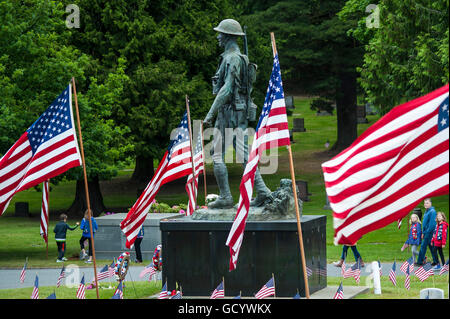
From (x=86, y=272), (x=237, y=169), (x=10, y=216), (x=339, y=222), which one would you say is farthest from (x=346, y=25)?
(x=339, y=222)

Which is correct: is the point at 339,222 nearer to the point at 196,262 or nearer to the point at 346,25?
the point at 196,262

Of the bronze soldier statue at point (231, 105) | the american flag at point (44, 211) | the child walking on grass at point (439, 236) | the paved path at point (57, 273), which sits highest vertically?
the bronze soldier statue at point (231, 105)

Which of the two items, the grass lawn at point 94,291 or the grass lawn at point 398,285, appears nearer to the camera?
the grass lawn at point 398,285

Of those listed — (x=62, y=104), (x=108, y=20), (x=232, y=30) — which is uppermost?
(x=108, y=20)

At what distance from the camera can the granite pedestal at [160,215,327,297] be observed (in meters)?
14.7

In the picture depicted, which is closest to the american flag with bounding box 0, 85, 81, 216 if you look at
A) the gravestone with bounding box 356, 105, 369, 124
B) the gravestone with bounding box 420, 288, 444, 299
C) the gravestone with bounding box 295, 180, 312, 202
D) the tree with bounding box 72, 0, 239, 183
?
the gravestone with bounding box 420, 288, 444, 299

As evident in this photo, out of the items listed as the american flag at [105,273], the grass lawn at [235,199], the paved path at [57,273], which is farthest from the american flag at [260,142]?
the grass lawn at [235,199]

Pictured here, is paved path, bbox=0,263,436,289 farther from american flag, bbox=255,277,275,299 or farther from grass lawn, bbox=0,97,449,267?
american flag, bbox=255,277,275,299

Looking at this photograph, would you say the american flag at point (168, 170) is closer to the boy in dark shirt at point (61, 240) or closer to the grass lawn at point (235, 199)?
the grass lawn at point (235, 199)

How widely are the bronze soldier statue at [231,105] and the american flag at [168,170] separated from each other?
4.14 ft

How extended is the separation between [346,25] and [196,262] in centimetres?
3655

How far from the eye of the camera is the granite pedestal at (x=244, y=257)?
14.7 meters

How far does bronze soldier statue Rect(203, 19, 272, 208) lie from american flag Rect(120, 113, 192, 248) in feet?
4.14

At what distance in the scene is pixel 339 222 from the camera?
1023 centimetres
